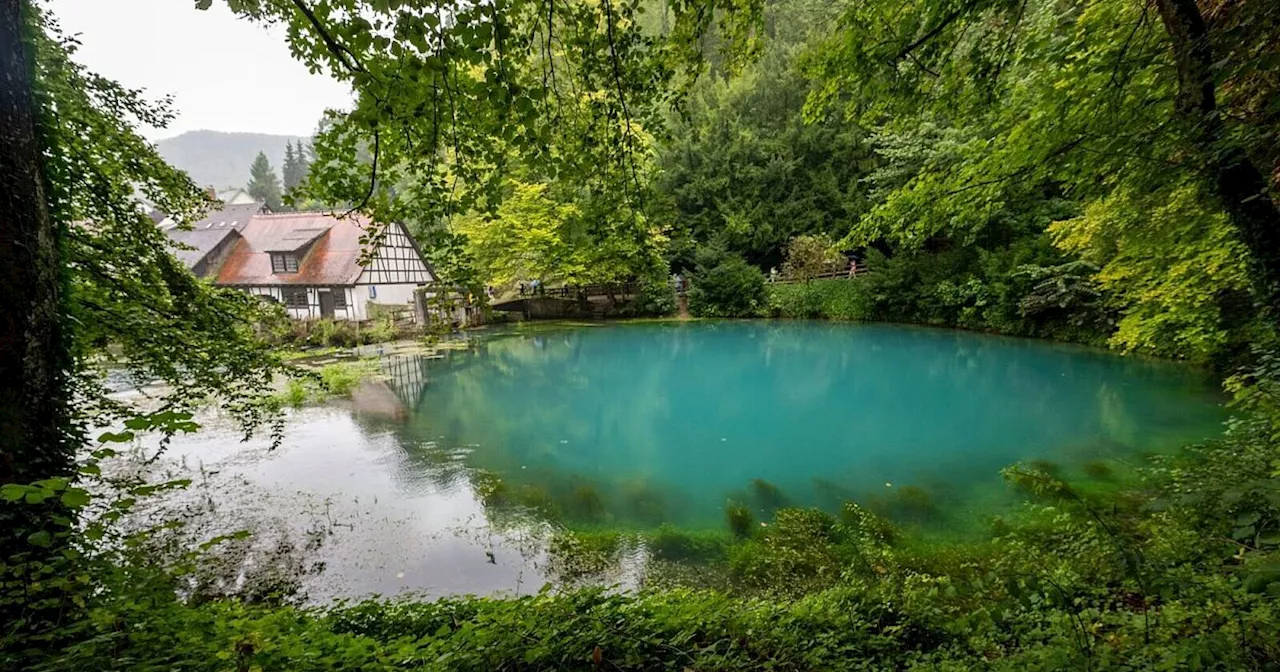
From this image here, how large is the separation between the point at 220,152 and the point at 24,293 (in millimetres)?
245847

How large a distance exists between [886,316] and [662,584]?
18.8 metres

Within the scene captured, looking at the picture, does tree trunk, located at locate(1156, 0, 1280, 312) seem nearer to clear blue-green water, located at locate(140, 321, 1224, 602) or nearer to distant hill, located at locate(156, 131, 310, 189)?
clear blue-green water, located at locate(140, 321, 1224, 602)

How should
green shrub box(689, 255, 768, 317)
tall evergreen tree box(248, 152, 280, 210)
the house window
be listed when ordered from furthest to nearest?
tall evergreen tree box(248, 152, 280, 210) → green shrub box(689, 255, 768, 317) → the house window

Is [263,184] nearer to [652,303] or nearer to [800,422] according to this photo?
[652,303]

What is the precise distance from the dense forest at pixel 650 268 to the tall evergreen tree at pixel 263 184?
52.2m

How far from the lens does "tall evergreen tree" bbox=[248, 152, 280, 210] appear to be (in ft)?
153

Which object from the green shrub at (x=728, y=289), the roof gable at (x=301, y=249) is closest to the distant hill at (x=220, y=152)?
the roof gable at (x=301, y=249)

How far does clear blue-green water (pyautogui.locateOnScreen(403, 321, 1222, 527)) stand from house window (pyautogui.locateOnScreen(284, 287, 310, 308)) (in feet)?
33.2

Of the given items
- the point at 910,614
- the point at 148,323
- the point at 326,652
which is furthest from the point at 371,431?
the point at 910,614

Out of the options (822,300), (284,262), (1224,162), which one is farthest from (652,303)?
(1224,162)

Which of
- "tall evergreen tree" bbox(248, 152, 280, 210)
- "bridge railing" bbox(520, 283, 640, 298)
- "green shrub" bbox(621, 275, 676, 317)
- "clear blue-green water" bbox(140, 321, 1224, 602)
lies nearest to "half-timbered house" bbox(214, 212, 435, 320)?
"bridge railing" bbox(520, 283, 640, 298)

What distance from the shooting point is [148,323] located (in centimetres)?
386

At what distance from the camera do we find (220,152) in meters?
186

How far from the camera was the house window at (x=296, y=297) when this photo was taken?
2189cm
